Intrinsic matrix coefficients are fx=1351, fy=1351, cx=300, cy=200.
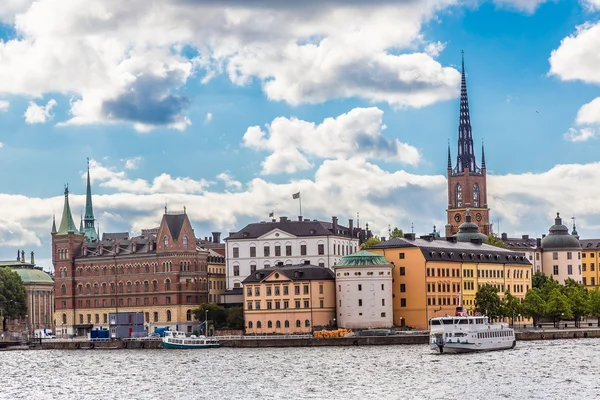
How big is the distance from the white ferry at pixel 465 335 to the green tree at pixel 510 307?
32081 millimetres

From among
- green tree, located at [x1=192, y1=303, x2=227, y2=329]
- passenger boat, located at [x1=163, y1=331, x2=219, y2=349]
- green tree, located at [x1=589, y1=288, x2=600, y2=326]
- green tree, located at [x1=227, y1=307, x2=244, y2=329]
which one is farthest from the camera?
green tree, located at [x1=589, y1=288, x2=600, y2=326]

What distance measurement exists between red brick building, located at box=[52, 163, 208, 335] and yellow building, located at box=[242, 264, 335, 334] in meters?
20.6

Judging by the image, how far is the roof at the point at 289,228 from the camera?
588 ft

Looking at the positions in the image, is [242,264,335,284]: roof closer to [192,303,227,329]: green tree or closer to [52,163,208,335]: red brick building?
[192,303,227,329]: green tree

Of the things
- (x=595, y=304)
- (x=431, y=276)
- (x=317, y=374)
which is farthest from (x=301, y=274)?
(x=317, y=374)

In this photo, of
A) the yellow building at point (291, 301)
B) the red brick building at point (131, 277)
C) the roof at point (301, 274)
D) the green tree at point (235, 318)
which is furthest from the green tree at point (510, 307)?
the red brick building at point (131, 277)

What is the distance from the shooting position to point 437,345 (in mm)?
120688

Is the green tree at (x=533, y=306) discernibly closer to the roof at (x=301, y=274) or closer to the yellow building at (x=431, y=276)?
the yellow building at (x=431, y=276)

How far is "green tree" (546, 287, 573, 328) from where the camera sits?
165 m

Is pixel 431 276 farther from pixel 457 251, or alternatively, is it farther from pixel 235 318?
pixel 235 318

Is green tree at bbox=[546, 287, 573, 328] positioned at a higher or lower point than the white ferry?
higher

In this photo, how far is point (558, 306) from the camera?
16488 cm

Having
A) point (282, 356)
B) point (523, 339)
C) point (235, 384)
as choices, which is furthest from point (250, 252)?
point (235, 384)

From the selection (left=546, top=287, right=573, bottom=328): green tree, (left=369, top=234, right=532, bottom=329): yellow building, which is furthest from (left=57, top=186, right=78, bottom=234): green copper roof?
(left=546, top=287, right=573, bottom=328): green tree
